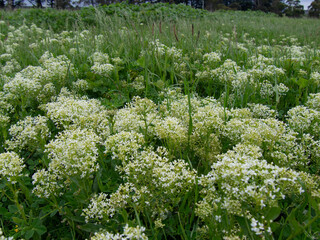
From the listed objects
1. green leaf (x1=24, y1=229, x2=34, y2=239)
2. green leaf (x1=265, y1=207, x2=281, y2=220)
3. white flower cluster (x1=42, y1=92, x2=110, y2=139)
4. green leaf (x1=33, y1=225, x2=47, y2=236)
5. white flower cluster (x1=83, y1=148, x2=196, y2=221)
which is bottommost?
green leaf (x1=33, y1=225, x2=47, y2=236)

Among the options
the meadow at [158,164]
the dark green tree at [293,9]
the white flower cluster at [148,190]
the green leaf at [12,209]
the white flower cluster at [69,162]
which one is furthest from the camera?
the dark green tree at [293,9]

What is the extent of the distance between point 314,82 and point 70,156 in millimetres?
3372

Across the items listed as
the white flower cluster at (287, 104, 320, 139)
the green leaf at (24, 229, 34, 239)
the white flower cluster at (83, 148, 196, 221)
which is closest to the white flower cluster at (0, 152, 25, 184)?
the green leaf at (24, 229, 34, 239)

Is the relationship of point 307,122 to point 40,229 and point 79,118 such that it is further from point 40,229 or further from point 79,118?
point 40,229

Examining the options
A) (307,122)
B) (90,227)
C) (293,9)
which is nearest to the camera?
(90,227)

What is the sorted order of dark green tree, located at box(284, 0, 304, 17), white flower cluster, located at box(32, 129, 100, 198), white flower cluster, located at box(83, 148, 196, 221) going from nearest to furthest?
white flower cluster, located at box(83, 148, 196, 221) < white flower cluster, located at box(32, 129, 100, 198) < dark green tree, located at box(284, 0, 304, 17)

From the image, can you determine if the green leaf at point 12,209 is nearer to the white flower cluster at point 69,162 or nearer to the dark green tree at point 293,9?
the white flower cluster at point 69,162

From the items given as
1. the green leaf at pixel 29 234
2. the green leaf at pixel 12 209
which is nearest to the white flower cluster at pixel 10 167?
the green leaf at pixel 12 209

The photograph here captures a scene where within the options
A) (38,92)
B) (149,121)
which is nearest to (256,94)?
(149,121)

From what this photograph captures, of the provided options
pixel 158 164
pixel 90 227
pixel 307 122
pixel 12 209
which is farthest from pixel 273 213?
pixel 12 209

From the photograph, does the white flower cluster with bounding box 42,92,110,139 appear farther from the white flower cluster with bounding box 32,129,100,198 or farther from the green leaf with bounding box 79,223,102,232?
the green leaf with bounding box 79,223,102,232

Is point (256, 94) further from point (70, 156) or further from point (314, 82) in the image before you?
point (70, 156)

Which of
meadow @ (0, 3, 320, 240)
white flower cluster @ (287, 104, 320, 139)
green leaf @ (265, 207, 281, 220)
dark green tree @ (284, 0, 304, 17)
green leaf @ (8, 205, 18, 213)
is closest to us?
green leaf @ (265, 207, 281, 220)

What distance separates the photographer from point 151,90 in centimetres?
383
